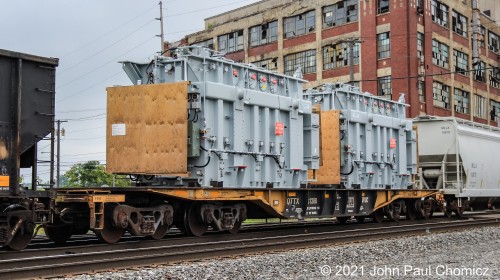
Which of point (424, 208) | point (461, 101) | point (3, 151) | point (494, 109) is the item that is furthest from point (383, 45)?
point (3, 151)

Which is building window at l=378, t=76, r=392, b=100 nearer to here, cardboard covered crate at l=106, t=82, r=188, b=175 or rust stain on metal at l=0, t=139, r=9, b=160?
cardboard covered crate at l=106, t=82, r=188, b=175

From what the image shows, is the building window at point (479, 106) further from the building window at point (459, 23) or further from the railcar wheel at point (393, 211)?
the railcar wheel at point (393, 211)

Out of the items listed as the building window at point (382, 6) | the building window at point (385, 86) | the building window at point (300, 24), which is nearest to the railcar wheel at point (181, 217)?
the building window at point (385, 86)

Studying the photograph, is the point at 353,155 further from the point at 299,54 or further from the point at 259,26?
the point at 259,26

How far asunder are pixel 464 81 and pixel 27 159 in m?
46.8

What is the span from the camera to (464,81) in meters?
52.5

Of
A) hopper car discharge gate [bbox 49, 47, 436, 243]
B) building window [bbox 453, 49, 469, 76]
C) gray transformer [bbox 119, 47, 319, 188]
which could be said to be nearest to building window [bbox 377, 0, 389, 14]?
building window [bbox 453, 49, 469, 76]

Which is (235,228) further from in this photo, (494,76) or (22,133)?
(494,76)

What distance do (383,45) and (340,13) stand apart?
4893mm

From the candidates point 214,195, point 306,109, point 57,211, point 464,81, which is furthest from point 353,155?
point 464,81

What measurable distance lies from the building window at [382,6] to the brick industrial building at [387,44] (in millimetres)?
75

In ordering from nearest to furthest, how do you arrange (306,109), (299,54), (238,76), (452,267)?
(452,267) → (238,76) → (306,109) → (299,54)

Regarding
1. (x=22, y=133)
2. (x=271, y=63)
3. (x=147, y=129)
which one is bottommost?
(x=22, y=133)

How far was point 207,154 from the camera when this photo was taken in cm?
1496
